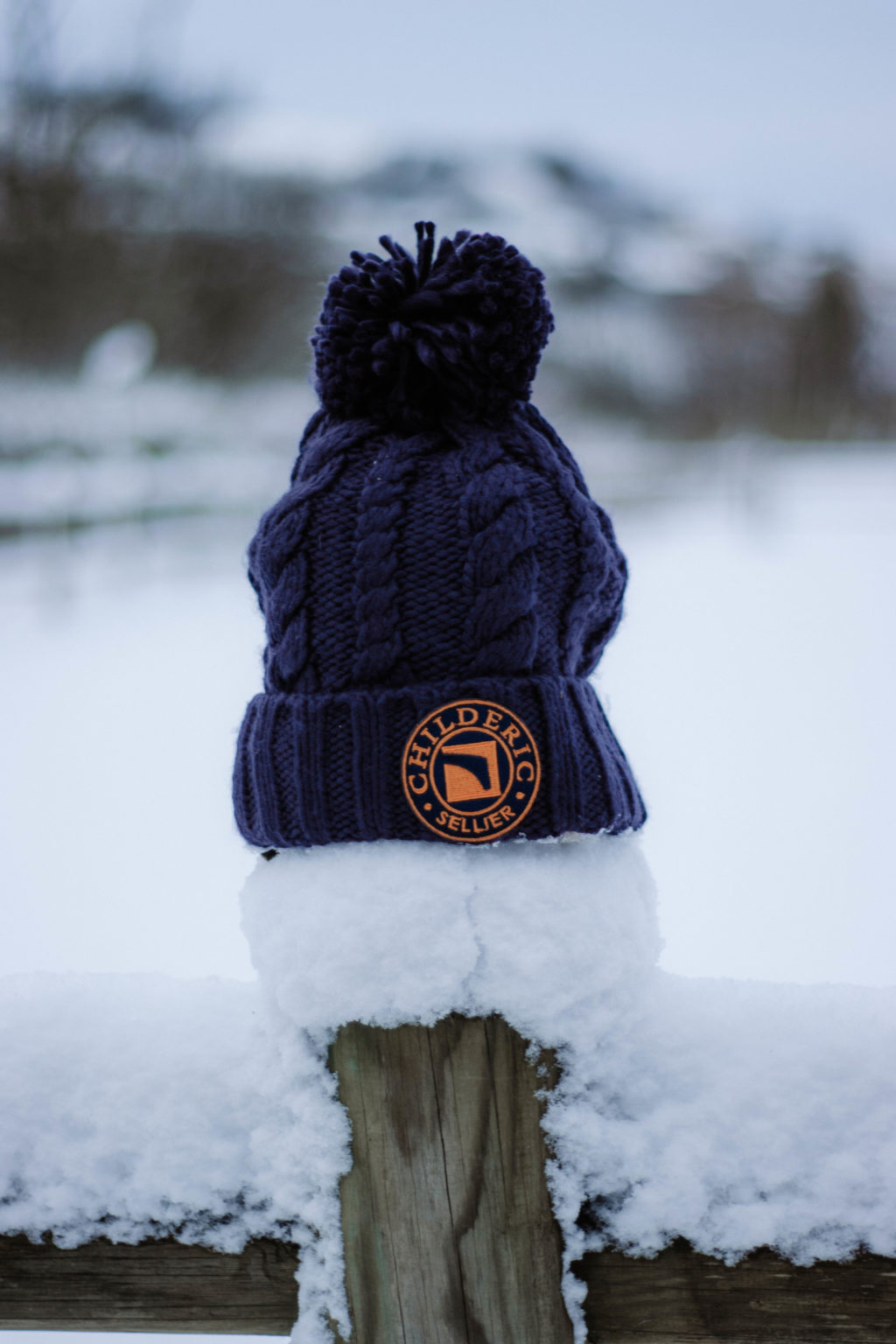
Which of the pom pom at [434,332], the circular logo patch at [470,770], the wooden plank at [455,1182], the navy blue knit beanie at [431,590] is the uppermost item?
the pom pom at [434,332]

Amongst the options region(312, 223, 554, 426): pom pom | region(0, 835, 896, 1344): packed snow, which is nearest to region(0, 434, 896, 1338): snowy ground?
region(0, 835, 896, 1344): packed snow

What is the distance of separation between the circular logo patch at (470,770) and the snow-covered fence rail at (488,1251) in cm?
13

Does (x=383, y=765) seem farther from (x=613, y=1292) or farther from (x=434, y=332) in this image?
(x=613, y=1292)

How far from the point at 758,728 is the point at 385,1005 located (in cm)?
271

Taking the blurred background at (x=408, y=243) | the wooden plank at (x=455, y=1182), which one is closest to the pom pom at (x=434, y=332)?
the wooden plank at (x=455, y=1182)

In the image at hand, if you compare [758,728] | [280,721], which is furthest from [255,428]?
[280,721]

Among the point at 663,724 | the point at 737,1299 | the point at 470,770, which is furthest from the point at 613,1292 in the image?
the point at 663,724

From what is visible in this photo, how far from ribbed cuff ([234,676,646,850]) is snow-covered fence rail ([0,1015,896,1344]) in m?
0.13

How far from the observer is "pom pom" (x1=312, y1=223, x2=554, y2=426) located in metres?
0.63

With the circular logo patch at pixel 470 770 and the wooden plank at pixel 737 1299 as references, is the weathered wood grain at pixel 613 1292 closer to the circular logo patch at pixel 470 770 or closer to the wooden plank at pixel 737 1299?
the wooden plank at pixel 737 1299

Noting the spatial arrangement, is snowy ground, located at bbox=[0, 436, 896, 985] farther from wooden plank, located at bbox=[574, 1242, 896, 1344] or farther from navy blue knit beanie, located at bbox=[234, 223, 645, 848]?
wooden plank, located at bbox=[574, 1242, 896, 1344]

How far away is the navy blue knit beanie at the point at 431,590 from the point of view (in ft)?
1.92

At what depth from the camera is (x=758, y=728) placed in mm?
3084

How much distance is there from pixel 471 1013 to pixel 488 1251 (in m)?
0.16
